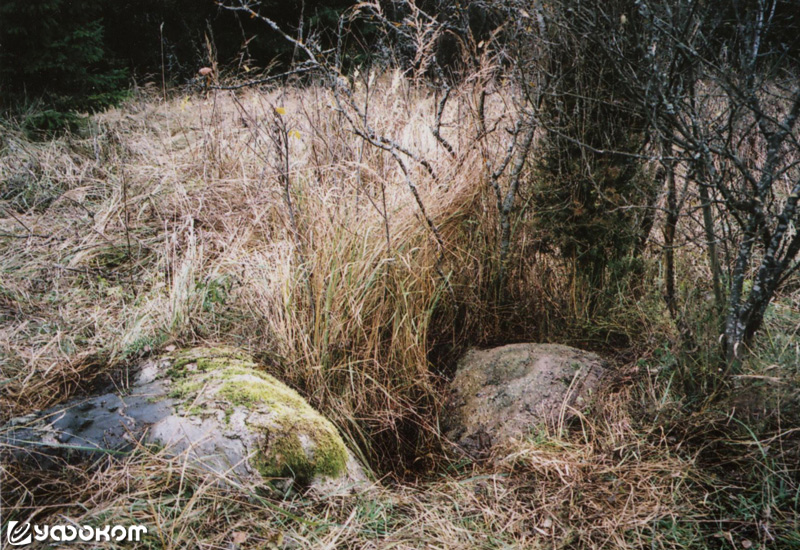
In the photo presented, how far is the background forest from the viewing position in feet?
5.06

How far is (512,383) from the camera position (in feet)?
7.41

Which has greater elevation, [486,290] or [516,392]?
[486,290]

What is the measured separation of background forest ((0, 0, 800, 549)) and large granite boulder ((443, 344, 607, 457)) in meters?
0.08

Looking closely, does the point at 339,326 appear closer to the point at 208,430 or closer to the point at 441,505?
the point at 208,430

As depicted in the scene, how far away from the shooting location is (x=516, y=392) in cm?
222

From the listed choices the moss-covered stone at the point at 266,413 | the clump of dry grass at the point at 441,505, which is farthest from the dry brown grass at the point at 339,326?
the moss-covered stone at the point at 266,413

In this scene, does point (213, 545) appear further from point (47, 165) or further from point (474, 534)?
point (47, 165)

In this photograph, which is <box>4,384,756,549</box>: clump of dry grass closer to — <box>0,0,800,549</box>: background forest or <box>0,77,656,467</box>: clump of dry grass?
<box>0,0,800,549</box>: background forest

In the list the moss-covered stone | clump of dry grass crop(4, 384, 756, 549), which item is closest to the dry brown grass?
clump of dry grass crop(4, 384, 756, 549)

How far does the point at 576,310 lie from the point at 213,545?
6.51 feet

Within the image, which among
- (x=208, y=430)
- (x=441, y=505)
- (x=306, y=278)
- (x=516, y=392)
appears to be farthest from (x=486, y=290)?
(x=208, y=430)

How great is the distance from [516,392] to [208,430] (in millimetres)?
A: 1271

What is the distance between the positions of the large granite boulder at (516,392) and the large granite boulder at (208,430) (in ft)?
1.80

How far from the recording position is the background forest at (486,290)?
5.06 ft
